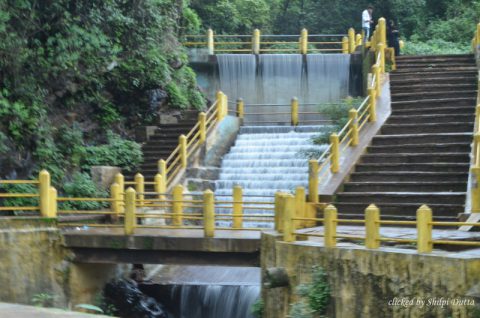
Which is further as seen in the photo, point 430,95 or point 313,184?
point 430,95

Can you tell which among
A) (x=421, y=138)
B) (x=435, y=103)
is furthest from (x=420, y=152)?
(x=435, y=103)

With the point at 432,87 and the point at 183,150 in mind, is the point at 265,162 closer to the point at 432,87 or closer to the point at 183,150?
the point at 183,150

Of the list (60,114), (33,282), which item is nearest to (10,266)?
(33,282)

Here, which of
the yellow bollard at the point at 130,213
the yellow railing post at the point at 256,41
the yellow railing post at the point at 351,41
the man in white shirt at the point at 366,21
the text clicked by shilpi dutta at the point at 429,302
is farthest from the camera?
the yellow railing post at the point at 256,41

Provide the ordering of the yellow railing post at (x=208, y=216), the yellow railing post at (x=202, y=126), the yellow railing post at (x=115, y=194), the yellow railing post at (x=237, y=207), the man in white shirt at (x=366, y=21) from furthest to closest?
the man in white shirt at (x=366, y=21) → the yellow railing post at (x=202, y=126) → the yellow railing post at (x=115, y=194) → the yellow railing post at (x=237, y=207) → the yellow railing post at (x=208, y=216)

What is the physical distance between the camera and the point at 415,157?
1786cm

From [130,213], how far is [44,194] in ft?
6.49

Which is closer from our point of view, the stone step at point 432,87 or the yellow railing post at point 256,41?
the stone step at point 432,87

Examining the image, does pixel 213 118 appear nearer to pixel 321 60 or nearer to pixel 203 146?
pixel 203 146

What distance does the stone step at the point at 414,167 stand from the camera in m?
16.9

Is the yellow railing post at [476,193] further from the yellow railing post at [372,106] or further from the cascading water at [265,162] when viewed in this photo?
the cascading water at [265,162]

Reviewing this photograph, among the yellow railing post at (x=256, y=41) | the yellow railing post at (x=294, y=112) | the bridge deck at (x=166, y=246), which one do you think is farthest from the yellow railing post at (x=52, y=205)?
the yellow railing post at (x=256, y=41)

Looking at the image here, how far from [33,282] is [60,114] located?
8502mm

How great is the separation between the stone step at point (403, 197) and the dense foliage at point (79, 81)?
745 cm
